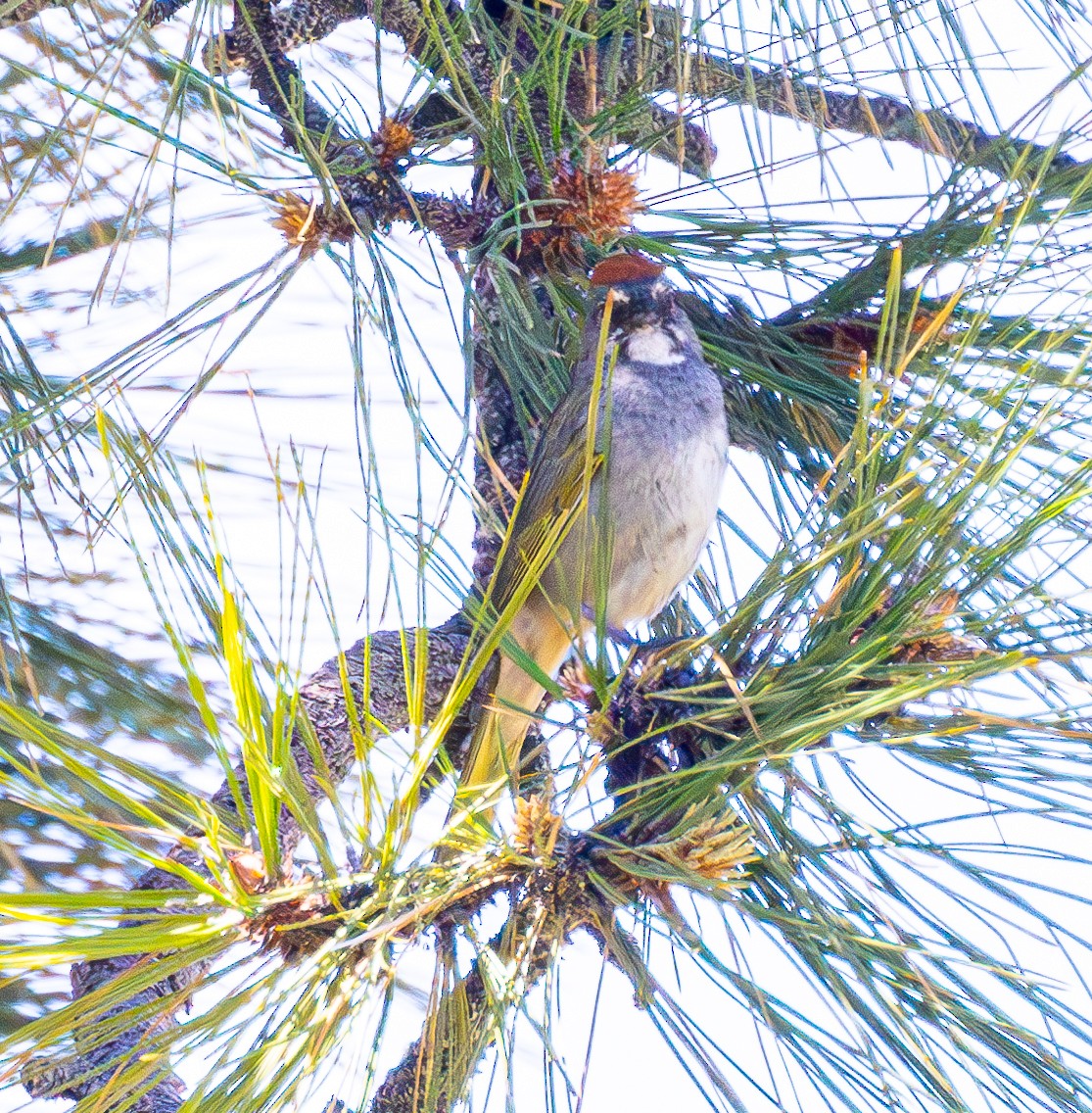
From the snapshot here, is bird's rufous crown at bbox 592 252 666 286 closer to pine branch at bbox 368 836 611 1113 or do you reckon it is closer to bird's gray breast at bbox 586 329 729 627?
bird's gray breast at bbox 586 329 729 627

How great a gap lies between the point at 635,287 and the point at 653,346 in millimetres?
241

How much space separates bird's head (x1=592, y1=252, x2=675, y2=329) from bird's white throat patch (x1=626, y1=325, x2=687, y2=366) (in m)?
0.03

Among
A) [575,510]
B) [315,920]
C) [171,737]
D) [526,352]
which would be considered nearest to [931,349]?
[575,510]

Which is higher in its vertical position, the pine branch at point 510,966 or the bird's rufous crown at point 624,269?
the bird's rufous crown at point 624,269

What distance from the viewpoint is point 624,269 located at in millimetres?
2100

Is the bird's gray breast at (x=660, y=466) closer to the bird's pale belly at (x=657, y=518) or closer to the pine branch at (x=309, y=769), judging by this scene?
the bird's pale belly at (x=657, y=518)

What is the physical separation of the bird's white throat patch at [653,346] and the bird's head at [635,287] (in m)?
0.03

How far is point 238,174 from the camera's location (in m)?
1.72

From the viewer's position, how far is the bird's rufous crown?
6.81ft

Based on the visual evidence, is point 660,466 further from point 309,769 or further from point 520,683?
point 309,769

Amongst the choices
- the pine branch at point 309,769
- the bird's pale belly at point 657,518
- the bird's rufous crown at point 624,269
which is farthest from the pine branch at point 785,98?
the pine branch at point 309,769

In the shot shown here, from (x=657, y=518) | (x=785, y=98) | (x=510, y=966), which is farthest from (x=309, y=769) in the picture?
(x=785, y=98)

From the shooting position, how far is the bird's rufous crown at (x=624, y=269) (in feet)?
6.81

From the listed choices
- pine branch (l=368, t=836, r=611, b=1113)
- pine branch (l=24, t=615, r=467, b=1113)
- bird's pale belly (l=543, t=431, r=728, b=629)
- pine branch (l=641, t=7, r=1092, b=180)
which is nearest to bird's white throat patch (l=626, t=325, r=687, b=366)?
bird's pale belly (l=543, t=431, r=728, b=629)
